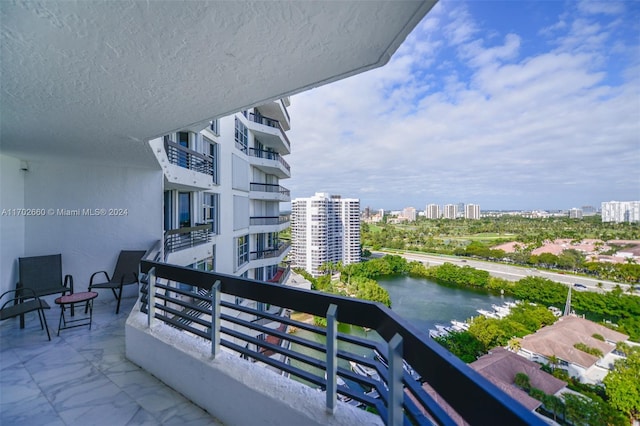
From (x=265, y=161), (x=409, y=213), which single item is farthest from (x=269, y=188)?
(x=409, y=213)

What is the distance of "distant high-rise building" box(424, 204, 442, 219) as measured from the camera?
103 metres

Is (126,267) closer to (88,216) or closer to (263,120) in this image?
(88,216)

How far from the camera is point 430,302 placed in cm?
2884

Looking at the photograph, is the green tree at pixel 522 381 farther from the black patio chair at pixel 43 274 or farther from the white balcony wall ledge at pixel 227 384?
the black patio chair at pixel 43 274

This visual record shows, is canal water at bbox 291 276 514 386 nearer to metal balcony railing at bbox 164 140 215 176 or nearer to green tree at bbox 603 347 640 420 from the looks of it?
green tree at bbox 603 347 640 420

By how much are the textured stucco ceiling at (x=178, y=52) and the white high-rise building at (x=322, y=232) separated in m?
35.4

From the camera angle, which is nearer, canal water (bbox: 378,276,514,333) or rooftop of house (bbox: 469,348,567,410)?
rooftop of house (bbox: 469,348,567,410)

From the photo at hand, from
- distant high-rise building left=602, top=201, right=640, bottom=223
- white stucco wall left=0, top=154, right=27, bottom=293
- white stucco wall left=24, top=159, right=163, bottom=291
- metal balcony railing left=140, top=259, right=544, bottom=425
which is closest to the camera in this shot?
metal balcony railing left=140, top=259, right=544, bottom=425

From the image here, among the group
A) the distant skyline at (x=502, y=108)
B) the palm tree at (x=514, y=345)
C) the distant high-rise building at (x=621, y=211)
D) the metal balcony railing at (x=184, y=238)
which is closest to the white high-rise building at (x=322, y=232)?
the distant skyline at (x=502, y=108)

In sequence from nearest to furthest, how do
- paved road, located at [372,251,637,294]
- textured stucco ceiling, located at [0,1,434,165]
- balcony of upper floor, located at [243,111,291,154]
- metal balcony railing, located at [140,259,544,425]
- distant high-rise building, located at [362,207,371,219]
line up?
metal balcony railing, located at [140,259,544,425] → textured stucco ceiling, located at [0,1,434,165] → balcony of upper floor, located at [243,111,291,154] → paved road, located at [372,251,637,294] → distant high-rise building, located at [362,207,371,219]

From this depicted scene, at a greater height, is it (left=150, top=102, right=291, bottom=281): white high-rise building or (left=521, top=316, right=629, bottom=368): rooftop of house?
(left=150, top=102, right=291, bottom=281): white high-rise building

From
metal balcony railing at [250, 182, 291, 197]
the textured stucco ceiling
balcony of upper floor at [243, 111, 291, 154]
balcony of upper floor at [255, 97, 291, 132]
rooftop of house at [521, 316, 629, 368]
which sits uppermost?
balcony of upper floor at [255, 97, 291, 132]

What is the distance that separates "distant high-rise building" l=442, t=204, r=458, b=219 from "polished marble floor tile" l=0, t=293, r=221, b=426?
4289 inches

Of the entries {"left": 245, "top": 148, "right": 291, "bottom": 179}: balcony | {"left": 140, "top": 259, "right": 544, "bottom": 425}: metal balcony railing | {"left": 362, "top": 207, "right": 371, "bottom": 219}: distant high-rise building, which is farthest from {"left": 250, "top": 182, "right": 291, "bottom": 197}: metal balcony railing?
{"left": 362, "top": 207, "right": 371, "bottom": 219}: distant high-rise building
